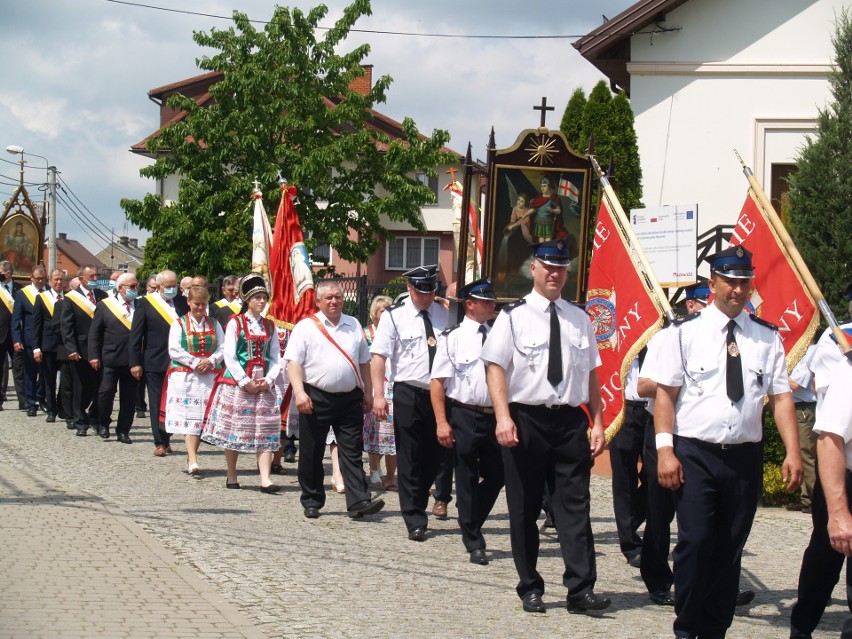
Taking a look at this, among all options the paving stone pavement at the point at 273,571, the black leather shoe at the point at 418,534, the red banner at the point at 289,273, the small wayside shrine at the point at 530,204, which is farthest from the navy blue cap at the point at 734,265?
the small wayside shrine at the point at 530,204

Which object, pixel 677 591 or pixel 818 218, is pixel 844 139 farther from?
pixel 677 591

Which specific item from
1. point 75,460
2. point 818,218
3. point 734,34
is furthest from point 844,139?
point 75,460

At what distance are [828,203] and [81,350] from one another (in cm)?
981

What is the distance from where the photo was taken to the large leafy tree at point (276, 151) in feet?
108

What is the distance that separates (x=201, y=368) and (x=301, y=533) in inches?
152

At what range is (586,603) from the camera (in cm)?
709

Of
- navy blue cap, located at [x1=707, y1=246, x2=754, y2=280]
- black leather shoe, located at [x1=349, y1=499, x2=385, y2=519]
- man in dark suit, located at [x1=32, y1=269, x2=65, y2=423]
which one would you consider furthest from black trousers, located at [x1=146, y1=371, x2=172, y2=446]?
navy blue cap, located at [x1=707, y1=246, x2=754, y2=280]

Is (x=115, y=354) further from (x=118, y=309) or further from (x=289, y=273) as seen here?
(x=289, y=273)

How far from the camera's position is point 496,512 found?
11266 mm

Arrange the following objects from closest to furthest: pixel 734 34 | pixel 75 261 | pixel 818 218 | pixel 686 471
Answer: pixel 686 471
pixel 818 218
pixel 734 34
pixel 75 261

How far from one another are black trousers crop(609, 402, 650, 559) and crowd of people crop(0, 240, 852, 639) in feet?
0.05

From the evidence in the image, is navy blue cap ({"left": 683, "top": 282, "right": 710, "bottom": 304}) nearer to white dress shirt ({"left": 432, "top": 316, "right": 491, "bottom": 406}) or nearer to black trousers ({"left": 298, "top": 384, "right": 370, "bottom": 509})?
white dress shirt ({"left": 432, "top": 316, "right": 491, "bottom": 406})

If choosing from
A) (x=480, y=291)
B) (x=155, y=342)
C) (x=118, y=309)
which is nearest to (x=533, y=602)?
(x=480, y=291)

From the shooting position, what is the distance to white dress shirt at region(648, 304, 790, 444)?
243 inches
